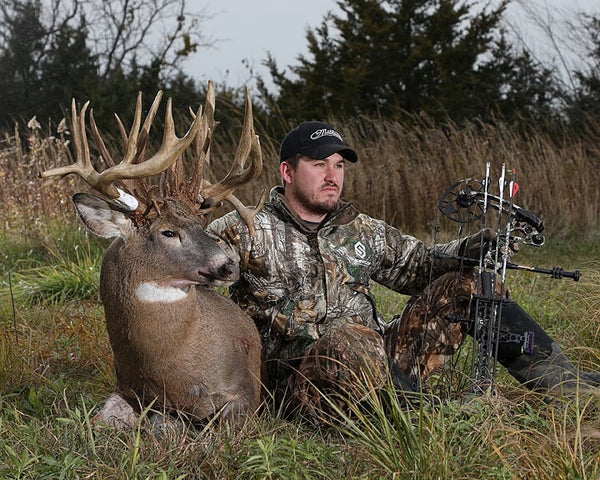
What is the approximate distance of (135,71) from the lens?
73.8 feet

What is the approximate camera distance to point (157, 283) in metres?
3.23

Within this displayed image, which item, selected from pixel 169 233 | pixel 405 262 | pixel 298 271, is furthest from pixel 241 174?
pixel 405 262

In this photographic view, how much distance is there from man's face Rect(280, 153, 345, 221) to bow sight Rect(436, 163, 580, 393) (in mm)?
595

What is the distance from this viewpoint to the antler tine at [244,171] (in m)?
3.49

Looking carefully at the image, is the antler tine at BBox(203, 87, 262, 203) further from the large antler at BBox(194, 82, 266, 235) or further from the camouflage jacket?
the camouflage jacket

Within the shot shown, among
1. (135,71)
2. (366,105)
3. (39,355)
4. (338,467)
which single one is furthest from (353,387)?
(135,71)

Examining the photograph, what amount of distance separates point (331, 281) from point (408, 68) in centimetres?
1691

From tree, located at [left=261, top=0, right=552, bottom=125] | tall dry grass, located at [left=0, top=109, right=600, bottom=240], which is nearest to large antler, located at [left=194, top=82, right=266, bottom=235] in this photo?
tall dry grass, located at [left=0, top=109, right=600, bottom=240]

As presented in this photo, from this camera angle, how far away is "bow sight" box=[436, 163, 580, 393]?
136 inches

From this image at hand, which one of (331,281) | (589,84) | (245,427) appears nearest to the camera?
(245,427)

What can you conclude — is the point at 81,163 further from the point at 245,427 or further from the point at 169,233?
the point at 245,427

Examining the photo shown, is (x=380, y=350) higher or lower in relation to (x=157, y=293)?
lower

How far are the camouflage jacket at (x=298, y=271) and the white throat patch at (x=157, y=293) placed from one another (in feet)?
1.91

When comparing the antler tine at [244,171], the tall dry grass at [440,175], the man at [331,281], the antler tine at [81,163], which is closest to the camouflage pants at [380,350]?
the man at [331,281]
